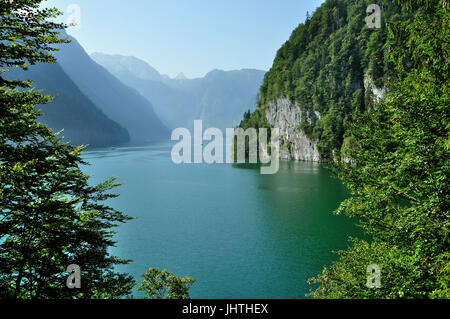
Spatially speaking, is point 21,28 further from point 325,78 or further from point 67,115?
point 67,115

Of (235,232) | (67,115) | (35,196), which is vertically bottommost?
(235,232)

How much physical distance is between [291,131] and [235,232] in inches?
3025

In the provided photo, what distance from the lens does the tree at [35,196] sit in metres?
6.82

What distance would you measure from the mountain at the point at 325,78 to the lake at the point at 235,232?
103 feet

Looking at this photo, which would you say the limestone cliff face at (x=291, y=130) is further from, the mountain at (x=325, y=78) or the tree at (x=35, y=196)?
the tree at (x=35, y=196)

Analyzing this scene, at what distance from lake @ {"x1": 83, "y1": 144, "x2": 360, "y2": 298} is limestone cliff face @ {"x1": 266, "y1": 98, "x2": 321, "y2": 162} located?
102 ft

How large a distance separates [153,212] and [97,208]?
1192 inches

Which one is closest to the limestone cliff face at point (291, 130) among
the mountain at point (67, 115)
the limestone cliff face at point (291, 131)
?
the limestone cliff face at point (291, 131)

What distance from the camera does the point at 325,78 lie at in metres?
95.6

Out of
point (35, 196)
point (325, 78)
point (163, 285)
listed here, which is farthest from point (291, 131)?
point (35, 196)

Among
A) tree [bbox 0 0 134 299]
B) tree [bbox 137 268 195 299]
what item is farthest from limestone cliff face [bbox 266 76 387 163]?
tree [bbox 0 0 134 299]

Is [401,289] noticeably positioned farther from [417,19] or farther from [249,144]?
[249,144]
